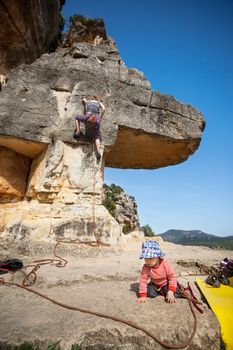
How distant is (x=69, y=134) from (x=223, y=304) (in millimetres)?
5115

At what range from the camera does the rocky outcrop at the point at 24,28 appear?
9.40 m

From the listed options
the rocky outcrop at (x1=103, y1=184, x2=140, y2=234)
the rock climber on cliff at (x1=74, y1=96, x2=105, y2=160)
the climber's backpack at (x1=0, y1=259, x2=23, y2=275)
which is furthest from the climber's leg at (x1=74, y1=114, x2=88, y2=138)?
the rocky outcrop at (x1=103, y1=184, x2=140, y2=234)

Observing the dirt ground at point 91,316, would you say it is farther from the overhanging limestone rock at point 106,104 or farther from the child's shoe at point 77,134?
the overhanging limestone rock at point 106,104

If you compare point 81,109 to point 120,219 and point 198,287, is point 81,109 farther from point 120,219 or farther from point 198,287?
point 120,219

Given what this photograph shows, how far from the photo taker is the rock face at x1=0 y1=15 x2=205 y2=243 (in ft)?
18.5

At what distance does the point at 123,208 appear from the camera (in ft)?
91.6

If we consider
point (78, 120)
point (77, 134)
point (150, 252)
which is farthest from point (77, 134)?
point (150, 252)

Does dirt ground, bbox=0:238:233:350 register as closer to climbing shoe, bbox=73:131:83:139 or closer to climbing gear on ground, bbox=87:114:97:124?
climbing shoe, bbox=73:131:83:139

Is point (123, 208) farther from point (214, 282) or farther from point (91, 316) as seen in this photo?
point (91, 316)

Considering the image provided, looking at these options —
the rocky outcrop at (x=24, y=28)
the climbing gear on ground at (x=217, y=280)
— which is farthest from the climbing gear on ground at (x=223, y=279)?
the rocky outcrop at (x=24, y=28)

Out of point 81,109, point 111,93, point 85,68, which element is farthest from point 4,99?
point 111,93

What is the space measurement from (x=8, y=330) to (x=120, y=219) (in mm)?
24404

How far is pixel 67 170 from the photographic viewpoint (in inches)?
235

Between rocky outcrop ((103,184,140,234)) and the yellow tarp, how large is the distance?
2246 centimetres
